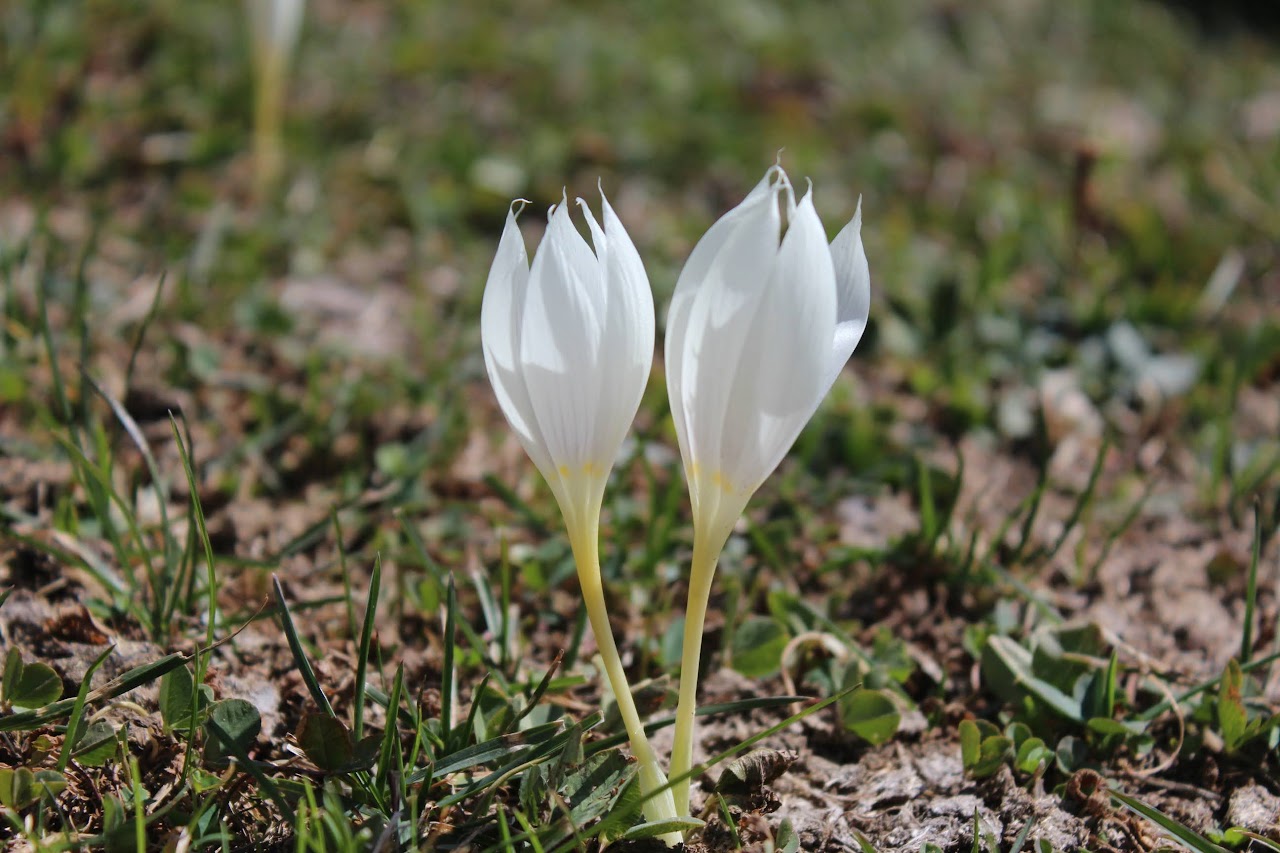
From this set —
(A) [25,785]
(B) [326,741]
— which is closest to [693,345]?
(B) [326,741]

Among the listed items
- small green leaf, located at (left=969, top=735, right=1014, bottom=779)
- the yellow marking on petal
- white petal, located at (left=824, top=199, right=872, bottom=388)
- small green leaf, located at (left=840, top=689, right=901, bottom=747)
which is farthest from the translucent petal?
small green leaf, located at (left=969, top=735, right=1014, bottom=779)

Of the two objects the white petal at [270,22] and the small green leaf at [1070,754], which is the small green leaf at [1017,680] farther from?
the white petal at [270,22]

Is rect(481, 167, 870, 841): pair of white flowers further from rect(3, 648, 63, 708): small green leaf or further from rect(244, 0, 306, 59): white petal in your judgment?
rect(244, 0, 306, 59): white petal

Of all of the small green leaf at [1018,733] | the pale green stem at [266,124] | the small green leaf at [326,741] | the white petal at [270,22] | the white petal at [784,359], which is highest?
the white petal at [270,22]

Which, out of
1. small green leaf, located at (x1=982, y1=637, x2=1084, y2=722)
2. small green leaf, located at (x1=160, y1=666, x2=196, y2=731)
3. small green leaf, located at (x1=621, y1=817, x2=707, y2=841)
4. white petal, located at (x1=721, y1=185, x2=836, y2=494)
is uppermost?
white petal, located at (x1=721, y1=185, x2=836, y2=494)

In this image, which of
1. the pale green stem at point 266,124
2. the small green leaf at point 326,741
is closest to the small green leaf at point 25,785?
the small green leaf at point 326,741

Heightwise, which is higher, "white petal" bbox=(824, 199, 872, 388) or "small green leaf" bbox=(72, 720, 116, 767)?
"white petal" bbox=(824, 199, 872, 388)

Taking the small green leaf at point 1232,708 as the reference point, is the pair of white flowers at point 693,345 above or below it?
above

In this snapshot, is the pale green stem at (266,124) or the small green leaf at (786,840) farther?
the pale green stem at (266,124)
